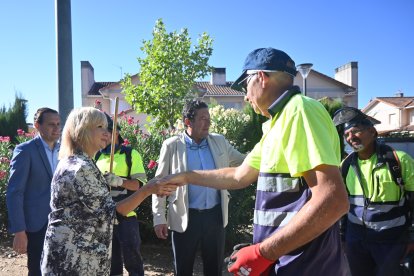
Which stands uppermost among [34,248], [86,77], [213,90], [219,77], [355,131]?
[219,77]

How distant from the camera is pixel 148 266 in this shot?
5.76m

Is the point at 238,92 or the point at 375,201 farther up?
the point at 238,92

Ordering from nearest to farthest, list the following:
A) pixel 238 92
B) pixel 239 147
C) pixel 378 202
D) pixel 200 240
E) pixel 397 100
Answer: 1. pixel 378 202
2. pixel 200 240
3. pixel 239 147
4. pixel 238 92
5. pixel 397 100

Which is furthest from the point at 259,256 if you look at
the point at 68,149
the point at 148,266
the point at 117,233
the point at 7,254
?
the point at 7,254

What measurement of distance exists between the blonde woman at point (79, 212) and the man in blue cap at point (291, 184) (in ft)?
3.67

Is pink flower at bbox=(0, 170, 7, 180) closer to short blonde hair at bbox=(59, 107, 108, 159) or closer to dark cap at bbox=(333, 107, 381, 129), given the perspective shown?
short blonde hair at bbox=(59, 107, 108, 159)

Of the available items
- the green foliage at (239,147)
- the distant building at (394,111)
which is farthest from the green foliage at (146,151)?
the distant building at (394,111)

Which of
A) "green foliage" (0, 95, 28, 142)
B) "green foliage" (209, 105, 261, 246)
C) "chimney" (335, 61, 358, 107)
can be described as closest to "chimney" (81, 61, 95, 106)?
"green foliage" (0, 95, 28, 142)

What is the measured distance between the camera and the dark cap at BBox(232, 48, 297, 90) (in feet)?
5.89

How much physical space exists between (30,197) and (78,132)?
1.52 m

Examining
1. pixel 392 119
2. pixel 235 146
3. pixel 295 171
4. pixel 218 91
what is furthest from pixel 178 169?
pixel 392 119

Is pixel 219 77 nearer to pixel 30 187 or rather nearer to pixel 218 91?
pixel 218 91

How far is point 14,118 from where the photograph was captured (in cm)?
1806

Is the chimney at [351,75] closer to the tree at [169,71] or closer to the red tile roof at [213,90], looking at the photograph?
the red tile roof at [213,90]
